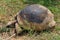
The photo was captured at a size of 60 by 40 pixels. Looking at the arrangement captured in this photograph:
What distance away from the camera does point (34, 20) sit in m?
3.97

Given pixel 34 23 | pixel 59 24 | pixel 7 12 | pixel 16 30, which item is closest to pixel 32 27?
pixel 34 23

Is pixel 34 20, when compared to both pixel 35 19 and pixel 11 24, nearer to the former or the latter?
pixel 35 19

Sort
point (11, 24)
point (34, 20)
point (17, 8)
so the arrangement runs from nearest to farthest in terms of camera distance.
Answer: point (34, 20), point (11, 24), point (17, 8)

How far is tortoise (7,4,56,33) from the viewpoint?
157 inches

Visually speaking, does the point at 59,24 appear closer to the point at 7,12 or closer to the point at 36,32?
the point at 36,32

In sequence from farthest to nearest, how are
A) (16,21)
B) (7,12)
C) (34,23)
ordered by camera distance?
(7,12) < (16,21) < (34,23)

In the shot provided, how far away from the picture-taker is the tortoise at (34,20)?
3.98 m

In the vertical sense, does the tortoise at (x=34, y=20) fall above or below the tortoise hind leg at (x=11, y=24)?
above

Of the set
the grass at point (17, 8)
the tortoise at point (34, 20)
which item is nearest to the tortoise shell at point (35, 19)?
the tortoise at point (34, 20)

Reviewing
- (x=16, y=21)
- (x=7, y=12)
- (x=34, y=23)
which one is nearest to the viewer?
(x=34, y=23)

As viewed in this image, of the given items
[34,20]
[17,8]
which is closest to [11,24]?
[34,20]

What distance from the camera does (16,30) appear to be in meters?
4.15

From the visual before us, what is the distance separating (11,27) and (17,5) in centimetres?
87

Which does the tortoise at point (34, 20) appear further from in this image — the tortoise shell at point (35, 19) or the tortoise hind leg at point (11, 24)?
the tortoise hind leg at point (11, 24)
